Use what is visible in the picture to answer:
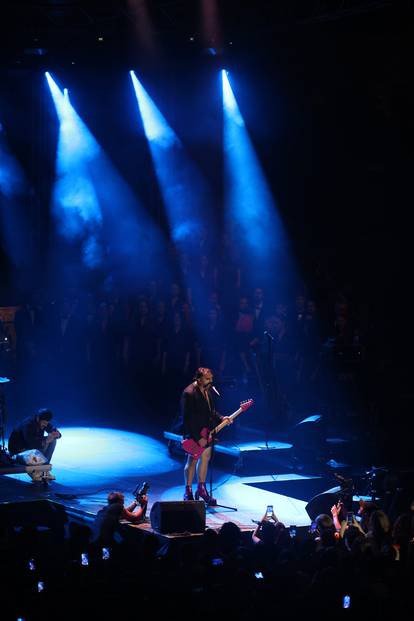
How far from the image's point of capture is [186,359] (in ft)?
52.0

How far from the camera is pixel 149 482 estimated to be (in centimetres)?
1252

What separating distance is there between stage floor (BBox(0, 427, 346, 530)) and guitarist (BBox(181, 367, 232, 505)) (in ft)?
1.17

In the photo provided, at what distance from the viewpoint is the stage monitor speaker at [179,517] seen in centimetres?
962

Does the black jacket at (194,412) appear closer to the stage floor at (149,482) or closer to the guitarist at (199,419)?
the guitarist at (199,419)

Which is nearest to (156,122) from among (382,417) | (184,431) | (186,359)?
(186,359)

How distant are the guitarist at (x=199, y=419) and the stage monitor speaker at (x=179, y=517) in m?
1.31

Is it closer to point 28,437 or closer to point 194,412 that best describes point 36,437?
point 28,437

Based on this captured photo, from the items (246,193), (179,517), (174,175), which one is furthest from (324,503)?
(174,175)

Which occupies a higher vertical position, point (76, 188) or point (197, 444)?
point (76, 188)

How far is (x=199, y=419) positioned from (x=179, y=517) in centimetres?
170

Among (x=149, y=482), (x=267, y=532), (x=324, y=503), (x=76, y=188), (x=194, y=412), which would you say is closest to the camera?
(x=267, y=532)

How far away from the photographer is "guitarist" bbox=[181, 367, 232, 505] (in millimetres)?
11070

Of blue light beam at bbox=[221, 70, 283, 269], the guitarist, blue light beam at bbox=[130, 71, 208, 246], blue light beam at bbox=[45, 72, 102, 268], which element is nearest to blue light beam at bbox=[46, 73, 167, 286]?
blue light beam at bbox=[45, 72, 102, 268]

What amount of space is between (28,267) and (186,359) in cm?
573
